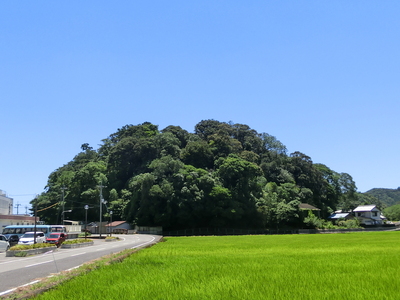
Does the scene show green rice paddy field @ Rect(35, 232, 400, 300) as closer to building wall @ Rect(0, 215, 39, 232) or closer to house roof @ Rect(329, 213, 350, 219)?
building wall @ Rect(0, 215, 39, 232)

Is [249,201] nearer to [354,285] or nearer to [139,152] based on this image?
[139,152]

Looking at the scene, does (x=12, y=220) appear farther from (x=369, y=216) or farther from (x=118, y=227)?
(x=369, y=216)

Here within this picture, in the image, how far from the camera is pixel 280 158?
100 m

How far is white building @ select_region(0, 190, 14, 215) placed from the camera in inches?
2938

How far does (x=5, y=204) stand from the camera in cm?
7675

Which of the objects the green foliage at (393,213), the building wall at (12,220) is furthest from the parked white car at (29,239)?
the green foliage at (393,213)

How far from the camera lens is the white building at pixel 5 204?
7462 centimetres

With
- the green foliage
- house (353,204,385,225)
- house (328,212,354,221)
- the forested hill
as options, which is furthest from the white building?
the green foliage

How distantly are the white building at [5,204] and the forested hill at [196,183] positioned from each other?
6.16 meters

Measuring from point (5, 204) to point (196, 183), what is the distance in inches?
1526

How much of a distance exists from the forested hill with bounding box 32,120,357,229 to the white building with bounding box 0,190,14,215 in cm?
616

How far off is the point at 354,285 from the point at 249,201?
65.2m

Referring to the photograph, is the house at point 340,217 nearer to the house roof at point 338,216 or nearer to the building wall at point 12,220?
the house roof at point 338,216

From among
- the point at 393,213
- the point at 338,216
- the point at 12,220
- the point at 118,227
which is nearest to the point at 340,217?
the point at 338,216
